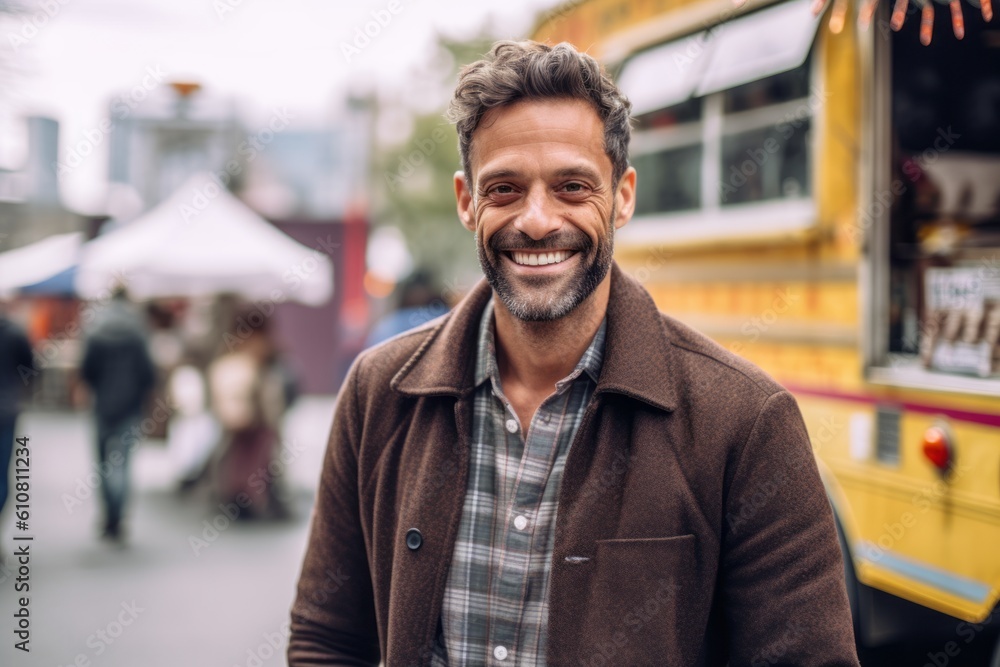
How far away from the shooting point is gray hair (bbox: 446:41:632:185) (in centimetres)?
185

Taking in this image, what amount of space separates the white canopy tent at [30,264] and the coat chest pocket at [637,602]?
719 cm

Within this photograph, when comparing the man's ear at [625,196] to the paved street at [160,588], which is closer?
the man's ear at [625,196]

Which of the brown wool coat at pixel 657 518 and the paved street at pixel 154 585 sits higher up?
the brown wool coat at pixel 657 518

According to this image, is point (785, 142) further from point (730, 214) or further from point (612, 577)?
point (612, 577)

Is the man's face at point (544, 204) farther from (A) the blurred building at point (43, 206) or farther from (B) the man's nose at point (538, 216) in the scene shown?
(A) the blurred building at point (43, 206)

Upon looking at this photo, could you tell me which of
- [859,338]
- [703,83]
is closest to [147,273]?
[703,83]

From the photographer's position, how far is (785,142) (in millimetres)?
3984

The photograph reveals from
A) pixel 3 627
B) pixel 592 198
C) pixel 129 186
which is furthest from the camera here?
pixel 129 186

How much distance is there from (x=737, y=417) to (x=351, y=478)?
0.88m

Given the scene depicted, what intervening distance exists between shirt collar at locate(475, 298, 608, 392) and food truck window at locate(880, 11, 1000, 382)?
1.93 m

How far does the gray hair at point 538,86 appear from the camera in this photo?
6.08ft

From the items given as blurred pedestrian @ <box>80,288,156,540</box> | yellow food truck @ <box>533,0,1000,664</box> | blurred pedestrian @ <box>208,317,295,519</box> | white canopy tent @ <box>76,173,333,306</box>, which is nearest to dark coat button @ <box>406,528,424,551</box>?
yellow food truck @ <box>533,0,1000,664</box>

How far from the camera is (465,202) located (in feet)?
6.89
